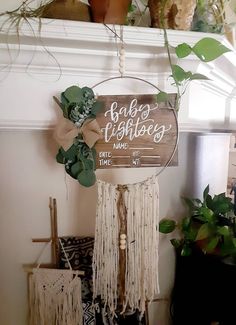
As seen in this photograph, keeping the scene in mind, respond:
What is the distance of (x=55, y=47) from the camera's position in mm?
791

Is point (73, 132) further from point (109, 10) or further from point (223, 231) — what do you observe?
point (223, 231)

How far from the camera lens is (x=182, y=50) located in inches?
30.3

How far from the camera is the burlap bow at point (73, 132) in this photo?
826 mm

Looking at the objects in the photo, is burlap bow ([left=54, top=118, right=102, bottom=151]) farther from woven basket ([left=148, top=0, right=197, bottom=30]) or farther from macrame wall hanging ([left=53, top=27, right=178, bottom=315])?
woven basket ([left=148, top=0, right=197, bottom=30])

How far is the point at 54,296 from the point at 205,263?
543mm

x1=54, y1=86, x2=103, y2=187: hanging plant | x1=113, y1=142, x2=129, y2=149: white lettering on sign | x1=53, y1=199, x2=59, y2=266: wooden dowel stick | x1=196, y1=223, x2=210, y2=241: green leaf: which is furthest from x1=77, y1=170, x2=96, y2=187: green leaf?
x1=196, y1=223, x2=210, y2=241: green leaf

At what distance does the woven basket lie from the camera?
2.62ft

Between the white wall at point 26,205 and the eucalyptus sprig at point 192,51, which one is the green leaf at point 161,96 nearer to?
the eucalyptus sprig at point 192,51

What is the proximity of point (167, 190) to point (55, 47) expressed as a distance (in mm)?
648

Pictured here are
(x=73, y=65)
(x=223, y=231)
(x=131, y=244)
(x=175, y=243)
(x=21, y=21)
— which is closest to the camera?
(x=21, y=21)

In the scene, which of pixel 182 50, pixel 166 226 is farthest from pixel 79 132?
pixel 166 226

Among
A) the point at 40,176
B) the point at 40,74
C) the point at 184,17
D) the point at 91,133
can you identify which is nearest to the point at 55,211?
the point at 40,176

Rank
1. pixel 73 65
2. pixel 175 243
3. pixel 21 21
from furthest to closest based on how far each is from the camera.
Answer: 1. pixel 175 243
2. pixel 73 65
3. pixel 21 21

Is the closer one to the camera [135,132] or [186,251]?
[135,132]
